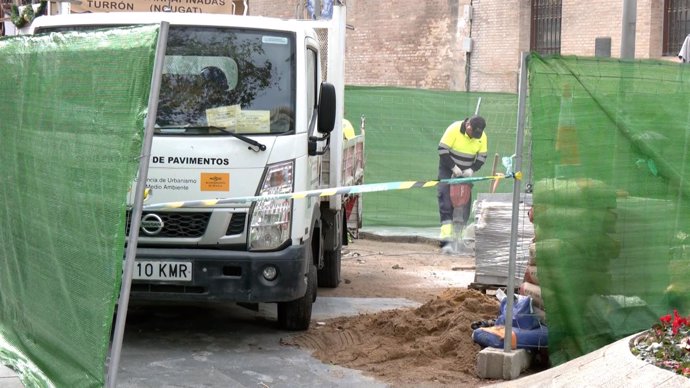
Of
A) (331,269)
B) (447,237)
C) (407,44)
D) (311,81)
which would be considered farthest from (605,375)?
(407,44)

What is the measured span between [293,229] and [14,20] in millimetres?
3124

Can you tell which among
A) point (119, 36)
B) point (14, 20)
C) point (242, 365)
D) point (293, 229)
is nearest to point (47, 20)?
point (14, 20)

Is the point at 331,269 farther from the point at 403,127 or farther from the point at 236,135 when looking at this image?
the point at 403,127

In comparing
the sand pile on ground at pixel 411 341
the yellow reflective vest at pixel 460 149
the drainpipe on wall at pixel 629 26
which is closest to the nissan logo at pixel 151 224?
the sand pile on ground at pixel 411 341

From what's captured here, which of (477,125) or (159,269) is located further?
(477,125)

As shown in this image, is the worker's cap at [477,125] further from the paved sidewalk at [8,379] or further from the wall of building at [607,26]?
the paved sidewalk at [8,379]

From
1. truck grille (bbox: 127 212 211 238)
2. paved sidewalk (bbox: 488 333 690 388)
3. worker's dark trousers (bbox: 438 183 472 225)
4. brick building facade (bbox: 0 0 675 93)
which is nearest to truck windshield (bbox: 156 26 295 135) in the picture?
truck grille (bbox: 127 212 211 238)

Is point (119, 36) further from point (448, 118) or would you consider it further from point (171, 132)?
point (448, 118)

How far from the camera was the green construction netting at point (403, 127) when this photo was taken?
653 inches

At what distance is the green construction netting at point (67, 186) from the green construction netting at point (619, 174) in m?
2.92

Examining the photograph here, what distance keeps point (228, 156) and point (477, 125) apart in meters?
7.95

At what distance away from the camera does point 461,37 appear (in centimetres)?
2667

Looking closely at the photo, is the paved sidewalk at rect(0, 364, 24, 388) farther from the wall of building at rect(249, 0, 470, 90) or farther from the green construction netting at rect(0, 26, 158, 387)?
the wall of building at rect(249, 0, 470, 90)

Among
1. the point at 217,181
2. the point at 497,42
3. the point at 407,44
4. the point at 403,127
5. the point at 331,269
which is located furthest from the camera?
the point at 407,44
